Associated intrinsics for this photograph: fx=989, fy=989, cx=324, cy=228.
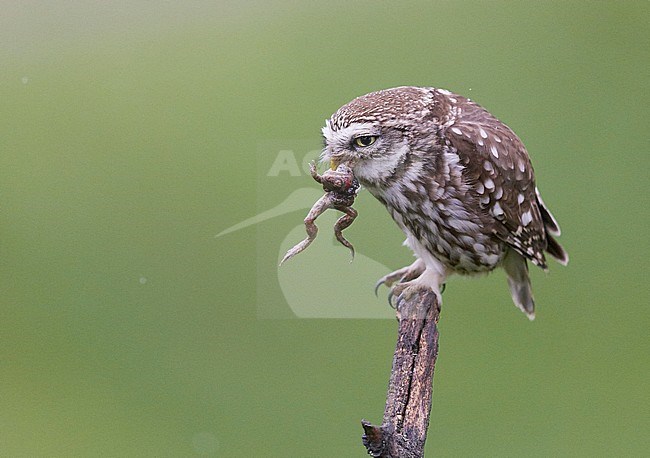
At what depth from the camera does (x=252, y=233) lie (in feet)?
14.8

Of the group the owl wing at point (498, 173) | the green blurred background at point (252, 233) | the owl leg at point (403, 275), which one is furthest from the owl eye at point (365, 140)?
the green blurred background at point (252, 233)

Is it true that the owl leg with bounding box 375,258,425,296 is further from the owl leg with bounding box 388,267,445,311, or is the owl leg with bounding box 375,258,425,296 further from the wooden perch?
the wooden perch

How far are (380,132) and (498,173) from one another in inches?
16.9

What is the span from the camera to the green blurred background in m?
4.24

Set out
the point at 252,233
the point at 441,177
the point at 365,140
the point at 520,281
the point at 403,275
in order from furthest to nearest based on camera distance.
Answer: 1. the point at 252,233
2. the point at 520,281
3. the point at 403,275
4. the point at 441,177
5. the point at 365,140

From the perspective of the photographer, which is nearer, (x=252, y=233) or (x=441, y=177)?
(x=441, y=177)

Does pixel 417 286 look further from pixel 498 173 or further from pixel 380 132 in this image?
pixel 380 132

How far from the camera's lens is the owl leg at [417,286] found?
255 cm

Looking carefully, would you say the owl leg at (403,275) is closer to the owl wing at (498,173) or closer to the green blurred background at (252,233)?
the owl wing at (498,173)

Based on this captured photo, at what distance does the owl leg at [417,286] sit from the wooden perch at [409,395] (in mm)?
249

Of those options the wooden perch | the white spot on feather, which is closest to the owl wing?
the white spot on feather

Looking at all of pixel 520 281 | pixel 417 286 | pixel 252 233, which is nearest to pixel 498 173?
pixel 417 286

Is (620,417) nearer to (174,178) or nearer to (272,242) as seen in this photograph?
(272,242)

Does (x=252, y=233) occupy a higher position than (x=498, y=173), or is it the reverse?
(x=252, y=233)
